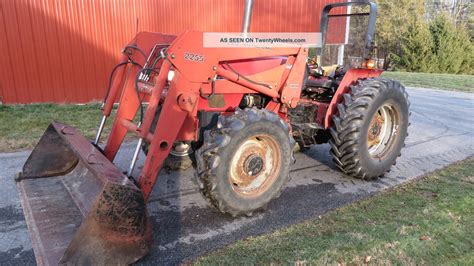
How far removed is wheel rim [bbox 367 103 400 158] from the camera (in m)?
4.77

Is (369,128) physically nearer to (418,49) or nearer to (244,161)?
(244,161)

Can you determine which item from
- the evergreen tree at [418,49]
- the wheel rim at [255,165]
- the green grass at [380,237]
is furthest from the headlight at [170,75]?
the evergreen tree at [418,49]

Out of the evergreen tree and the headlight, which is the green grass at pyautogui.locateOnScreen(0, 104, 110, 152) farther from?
the evergreen tree

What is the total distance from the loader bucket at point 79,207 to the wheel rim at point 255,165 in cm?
101

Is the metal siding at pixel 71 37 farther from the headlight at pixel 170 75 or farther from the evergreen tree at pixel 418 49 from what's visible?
the evergreen tree at pixel 418 49

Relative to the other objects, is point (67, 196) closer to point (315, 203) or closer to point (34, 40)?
point (315, 203)

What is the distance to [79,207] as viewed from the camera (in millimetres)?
3076

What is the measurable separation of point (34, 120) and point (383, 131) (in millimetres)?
6092

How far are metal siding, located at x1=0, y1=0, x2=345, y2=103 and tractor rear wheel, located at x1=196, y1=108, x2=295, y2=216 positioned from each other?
6.88 m

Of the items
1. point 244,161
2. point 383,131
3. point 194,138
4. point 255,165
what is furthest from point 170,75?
point 383,131

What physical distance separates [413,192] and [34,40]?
8245 mm

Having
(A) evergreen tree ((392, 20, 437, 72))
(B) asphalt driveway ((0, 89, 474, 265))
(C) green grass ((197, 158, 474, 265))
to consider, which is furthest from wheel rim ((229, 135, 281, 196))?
(A) evergreen tree ((392, 20, 437, 72))

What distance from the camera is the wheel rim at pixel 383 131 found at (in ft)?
15.6

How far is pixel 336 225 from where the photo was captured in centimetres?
346
